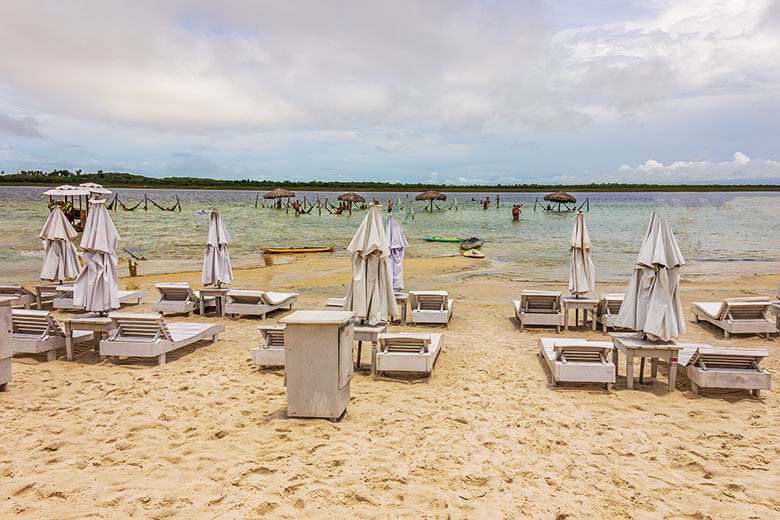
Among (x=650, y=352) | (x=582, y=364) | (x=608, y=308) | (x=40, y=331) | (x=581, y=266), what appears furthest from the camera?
(x=581, y=266)

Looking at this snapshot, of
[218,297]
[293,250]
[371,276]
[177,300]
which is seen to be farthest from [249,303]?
[293,250]

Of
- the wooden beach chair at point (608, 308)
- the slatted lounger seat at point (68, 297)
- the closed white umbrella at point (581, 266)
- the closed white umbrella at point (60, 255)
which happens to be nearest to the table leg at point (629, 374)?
the wooden beach chair at point (608, 308)

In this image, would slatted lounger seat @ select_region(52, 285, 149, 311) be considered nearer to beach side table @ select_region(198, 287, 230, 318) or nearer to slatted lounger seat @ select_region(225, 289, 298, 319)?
beach side table @ select_region(198, 287, 230, 318)

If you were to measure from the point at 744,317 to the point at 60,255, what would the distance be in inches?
567

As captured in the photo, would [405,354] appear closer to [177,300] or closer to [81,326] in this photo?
[81,326]

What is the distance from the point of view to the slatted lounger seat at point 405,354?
6.41m

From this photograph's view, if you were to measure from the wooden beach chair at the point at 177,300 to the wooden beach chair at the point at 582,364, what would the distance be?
7.53 m

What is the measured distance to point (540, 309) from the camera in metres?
9.66

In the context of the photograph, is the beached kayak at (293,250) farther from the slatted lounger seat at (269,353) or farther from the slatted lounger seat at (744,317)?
the slatted lounger seat at (744,317)

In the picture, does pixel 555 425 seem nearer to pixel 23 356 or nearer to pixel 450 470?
pixel 450 470

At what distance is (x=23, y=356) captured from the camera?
23.4 ft

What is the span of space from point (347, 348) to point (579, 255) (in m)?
6.45

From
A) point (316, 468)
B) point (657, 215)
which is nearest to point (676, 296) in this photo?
point (657, 215)

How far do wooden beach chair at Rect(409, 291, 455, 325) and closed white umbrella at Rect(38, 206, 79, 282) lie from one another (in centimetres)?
777
